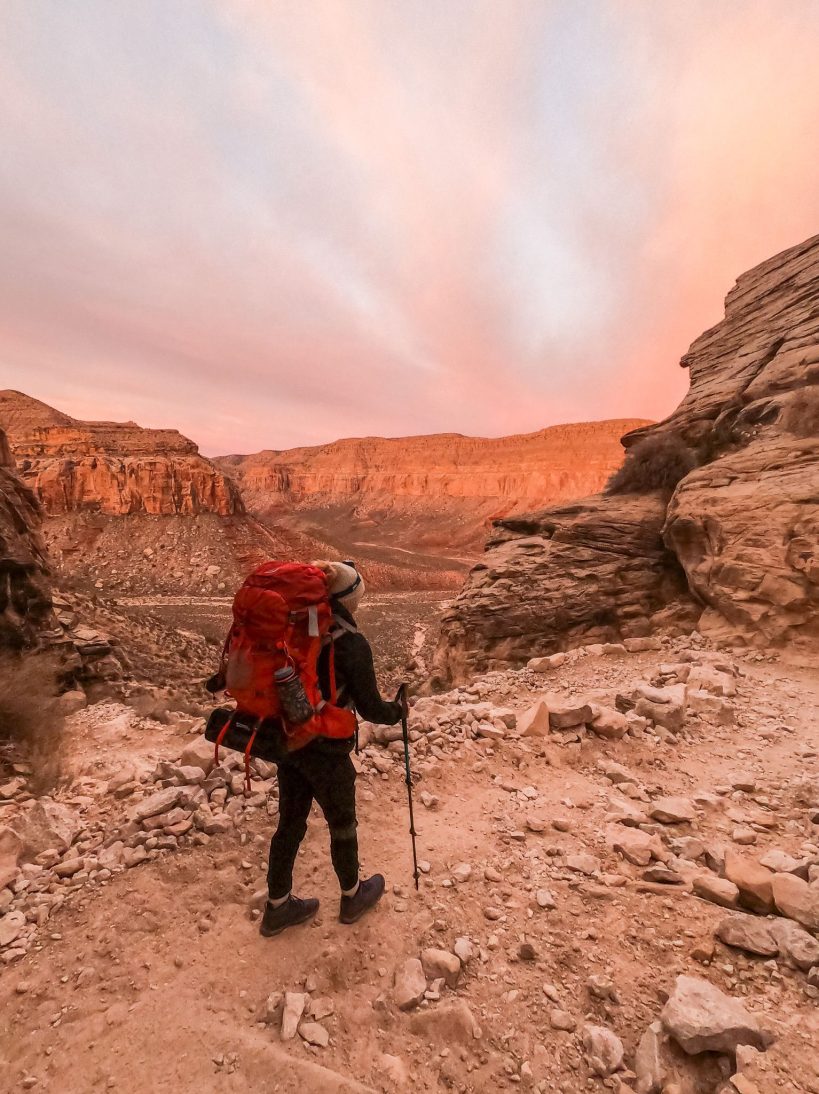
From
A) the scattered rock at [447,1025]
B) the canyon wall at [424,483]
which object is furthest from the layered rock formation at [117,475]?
the scattered rock at [447,1025]

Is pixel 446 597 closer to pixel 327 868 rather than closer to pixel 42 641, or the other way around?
pixel 42 641

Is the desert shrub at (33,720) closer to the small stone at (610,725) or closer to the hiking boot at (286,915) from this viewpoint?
the hiking boot at (286,915)

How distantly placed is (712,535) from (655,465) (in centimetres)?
418

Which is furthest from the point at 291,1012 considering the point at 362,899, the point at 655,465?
the point at 655,465

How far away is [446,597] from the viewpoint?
40.5 metres

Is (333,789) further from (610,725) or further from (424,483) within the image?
(424,483)

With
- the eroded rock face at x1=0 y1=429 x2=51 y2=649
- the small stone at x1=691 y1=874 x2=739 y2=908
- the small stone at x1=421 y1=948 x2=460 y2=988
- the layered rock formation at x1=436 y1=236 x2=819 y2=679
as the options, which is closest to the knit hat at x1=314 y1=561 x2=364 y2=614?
the small stone at x1=421 y1=948 x2=460 y2=988

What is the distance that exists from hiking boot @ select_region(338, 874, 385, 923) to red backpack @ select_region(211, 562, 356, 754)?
3.52 feet

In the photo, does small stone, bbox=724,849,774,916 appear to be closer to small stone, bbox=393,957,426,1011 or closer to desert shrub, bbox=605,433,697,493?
small stone, bbox=393,957,426,1011

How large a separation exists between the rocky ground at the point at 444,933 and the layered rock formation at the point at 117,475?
44387 mm

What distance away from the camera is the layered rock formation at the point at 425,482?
74500 millimetres

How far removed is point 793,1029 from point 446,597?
3865 cm

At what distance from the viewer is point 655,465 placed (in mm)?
12992

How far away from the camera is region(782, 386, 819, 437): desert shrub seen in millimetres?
9203
